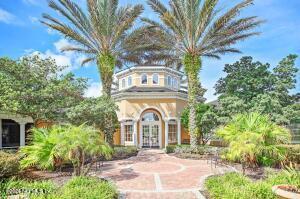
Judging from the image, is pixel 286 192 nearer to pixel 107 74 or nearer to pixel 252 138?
pixel 252 138

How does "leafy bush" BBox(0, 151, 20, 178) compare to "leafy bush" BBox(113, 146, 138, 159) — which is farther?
"leafy bush" BBox(113, 146, 138, 159)

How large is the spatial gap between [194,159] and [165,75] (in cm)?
1593

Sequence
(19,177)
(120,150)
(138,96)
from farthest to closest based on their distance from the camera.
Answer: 1. (138,96)
2. (120,150)
3. (19,177)

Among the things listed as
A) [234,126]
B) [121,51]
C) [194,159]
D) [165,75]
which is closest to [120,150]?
[194,159]

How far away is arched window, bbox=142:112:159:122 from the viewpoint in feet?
106

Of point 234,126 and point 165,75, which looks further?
point 165,75

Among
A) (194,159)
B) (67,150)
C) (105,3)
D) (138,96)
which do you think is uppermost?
(105,3)

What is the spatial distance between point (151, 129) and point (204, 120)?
8502 millimetres

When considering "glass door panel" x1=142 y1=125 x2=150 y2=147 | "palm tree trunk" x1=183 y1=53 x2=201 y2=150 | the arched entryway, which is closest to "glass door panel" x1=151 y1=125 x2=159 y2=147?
the arched entryway

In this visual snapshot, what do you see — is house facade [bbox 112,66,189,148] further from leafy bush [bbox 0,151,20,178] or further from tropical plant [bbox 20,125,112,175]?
leafy bush [bbox 0,151,20,178]

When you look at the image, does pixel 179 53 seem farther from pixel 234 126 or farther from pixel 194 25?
pixel 234 126

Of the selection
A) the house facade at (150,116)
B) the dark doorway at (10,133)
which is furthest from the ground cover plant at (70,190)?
the house facade at (150,116)

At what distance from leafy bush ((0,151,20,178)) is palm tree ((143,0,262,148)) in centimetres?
1406

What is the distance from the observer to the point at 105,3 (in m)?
21.0
